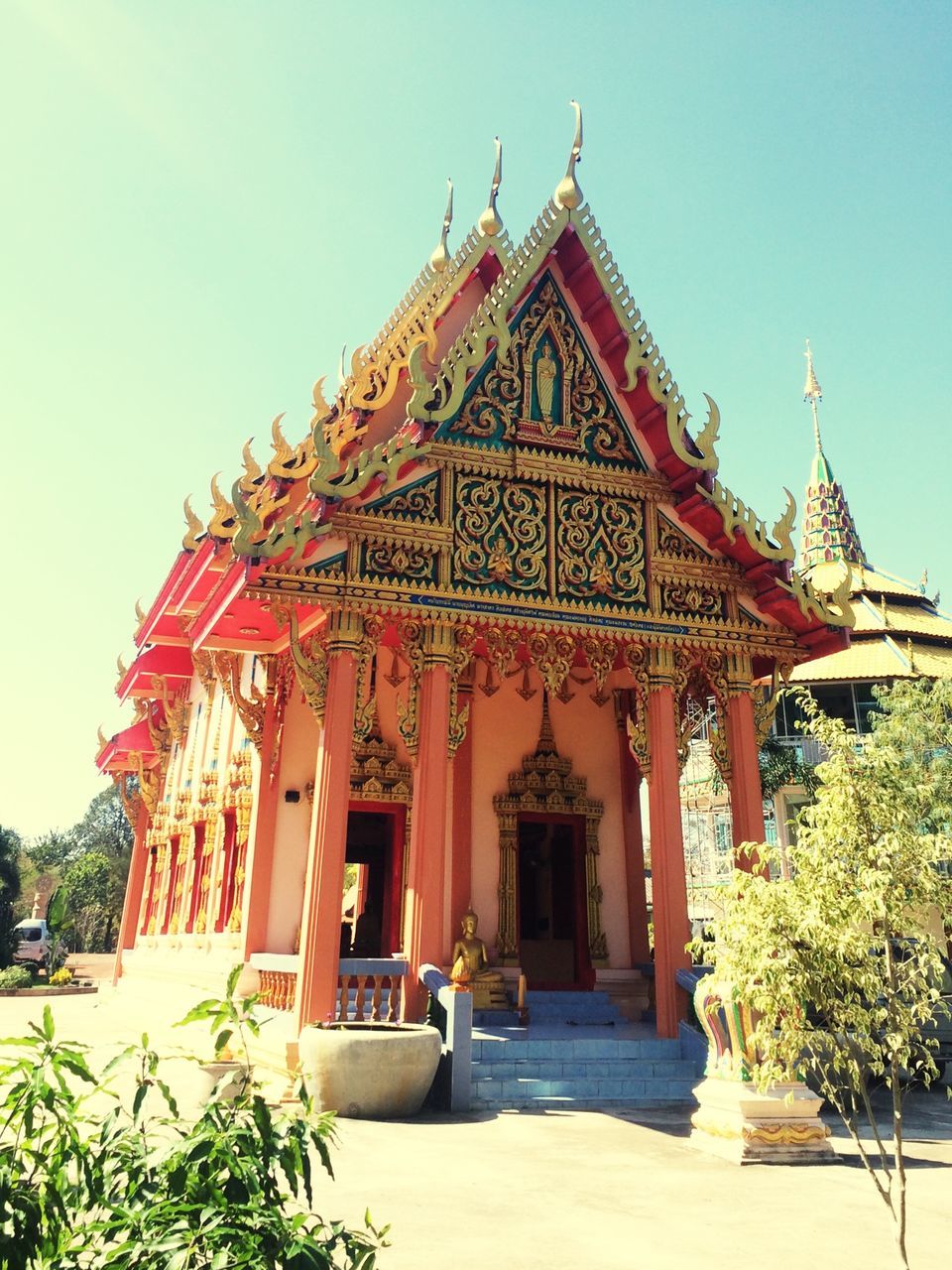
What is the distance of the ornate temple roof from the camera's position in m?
25.1

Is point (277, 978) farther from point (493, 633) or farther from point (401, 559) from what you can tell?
point (401, 559)

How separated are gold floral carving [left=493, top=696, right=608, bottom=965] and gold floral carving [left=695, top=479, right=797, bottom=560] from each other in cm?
347

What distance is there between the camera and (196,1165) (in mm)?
2494

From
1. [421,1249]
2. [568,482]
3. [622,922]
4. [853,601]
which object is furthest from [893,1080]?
[853,601]

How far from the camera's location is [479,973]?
10859 mm

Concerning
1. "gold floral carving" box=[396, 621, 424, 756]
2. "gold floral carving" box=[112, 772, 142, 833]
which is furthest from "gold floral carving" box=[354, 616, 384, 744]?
"gold floral carving" box=[112, 772, 142, 833]

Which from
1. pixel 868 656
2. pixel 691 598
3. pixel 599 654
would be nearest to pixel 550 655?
pixel 599 654

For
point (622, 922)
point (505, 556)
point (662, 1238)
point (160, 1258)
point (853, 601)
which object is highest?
point (853, 601)

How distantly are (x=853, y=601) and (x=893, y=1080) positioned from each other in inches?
1035

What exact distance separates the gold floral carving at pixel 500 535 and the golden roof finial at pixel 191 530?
14.1 feet

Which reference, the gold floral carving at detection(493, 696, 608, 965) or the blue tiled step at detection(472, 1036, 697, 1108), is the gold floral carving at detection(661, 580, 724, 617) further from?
the blue tiled step at detection(472, 1036, 697, 1108)

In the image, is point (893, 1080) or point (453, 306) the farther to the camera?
point (453, 306)

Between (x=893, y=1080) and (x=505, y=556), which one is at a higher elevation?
(x=505, y=556)

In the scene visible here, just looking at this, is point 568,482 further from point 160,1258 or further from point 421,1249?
point 160,1258
